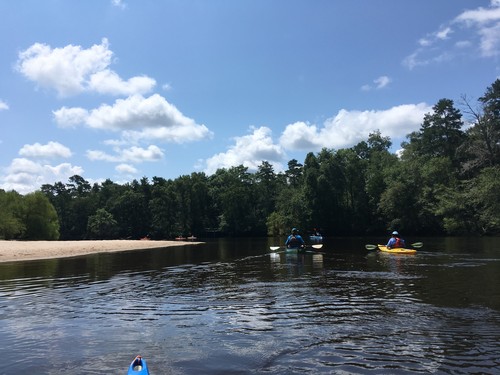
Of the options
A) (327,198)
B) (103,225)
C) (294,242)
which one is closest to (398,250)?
(294,242)

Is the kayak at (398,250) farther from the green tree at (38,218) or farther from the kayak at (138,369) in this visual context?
the green tree at (38,218)

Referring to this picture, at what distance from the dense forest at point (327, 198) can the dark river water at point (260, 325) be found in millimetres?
51218

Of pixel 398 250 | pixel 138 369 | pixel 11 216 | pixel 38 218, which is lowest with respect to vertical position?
pixel 398 250

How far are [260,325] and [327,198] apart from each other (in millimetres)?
81868

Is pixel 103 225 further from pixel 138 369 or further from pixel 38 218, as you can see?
pixel 138 369

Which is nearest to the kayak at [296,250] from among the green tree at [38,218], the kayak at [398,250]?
the kayak at [398,250]

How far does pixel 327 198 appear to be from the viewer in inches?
3578

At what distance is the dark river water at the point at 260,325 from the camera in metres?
7.97

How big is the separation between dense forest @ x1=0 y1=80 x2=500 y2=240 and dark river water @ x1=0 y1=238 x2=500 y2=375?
51218 millimetres

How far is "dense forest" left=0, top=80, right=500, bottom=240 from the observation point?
66625 millimetres

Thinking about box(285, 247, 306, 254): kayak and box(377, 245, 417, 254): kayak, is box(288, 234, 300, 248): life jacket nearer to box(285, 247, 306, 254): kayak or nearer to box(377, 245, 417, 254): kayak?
A: box(285, 247, 306, 254): kayak

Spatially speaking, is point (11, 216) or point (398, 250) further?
point (11, 216)

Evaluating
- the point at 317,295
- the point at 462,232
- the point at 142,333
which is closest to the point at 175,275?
the point at 317,295

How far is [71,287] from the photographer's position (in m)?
18.9
